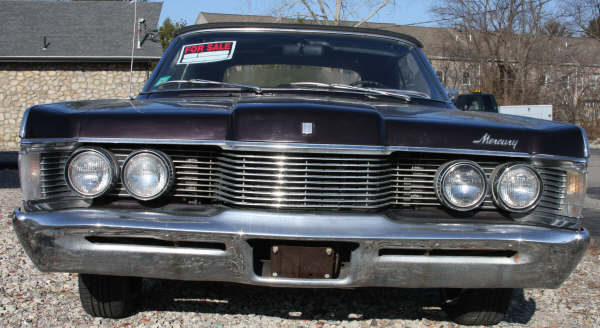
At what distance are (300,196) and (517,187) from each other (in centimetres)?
90

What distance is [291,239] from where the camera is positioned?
2117 mm

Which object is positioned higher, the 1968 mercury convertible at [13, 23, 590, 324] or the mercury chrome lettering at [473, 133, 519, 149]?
the mercury chrome lettering at [473, 133, 519, 149]

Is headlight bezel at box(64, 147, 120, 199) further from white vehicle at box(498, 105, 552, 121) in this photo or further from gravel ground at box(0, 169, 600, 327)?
white vehicle at box(498, 105, 552, 121)

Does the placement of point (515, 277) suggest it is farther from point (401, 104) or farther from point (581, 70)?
point (581, 70)

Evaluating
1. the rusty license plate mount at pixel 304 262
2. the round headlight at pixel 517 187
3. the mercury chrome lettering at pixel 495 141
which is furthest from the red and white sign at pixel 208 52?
the round headlight at pixel 517 187

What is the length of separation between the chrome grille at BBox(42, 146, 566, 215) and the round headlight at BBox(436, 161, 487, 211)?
0.28 feet

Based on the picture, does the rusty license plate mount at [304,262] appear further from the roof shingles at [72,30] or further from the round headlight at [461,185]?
the roof shingles at [72,30]

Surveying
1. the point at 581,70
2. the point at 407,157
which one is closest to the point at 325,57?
the point at 407,157

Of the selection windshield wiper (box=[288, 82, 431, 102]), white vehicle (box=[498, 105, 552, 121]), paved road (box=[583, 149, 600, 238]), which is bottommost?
paved road (box=[583, 149, 600, 238])

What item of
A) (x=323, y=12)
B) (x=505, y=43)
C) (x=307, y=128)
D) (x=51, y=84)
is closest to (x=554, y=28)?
(x=505, y=43)

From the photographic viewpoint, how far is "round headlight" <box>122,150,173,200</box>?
7.29ft

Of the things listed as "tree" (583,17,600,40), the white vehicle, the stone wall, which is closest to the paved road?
the white vehicle

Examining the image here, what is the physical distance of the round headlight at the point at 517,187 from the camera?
2.29m

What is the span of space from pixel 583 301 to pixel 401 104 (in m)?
1.78
